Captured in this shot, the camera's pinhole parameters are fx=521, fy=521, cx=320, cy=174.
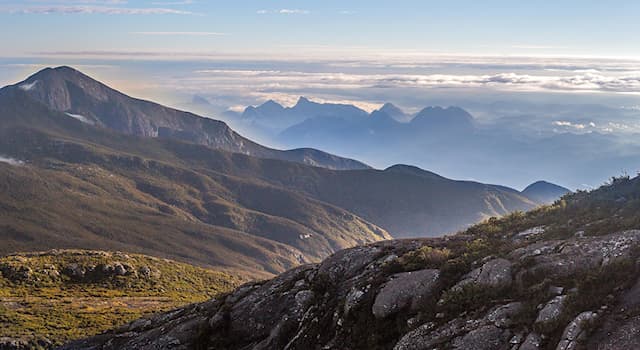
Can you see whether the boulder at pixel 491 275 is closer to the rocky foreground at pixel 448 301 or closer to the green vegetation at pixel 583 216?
the rocky foreground at pixel 448 301

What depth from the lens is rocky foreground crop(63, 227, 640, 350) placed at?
17.7m

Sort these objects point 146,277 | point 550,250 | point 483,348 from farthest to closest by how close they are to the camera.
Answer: point 146,277 → point 550,250 → point 483,348

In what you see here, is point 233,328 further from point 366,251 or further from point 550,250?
point 550,250

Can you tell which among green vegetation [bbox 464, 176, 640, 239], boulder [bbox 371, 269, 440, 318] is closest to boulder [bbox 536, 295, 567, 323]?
boulder [bbox 371, 269, 440, 318]

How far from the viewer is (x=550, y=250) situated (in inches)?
903

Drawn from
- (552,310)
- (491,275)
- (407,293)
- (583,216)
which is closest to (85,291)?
(407,293)

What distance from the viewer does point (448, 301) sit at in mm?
21078

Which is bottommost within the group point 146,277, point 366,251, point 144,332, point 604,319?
point 146,277

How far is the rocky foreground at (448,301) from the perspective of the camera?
17.7m

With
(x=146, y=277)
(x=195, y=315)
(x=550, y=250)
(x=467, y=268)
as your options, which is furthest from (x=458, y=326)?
(x=146, y=277)

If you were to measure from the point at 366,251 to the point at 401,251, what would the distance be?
7.04 ft

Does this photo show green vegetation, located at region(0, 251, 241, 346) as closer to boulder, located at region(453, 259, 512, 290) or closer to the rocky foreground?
the rocky foreground

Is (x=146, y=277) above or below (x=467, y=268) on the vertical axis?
below

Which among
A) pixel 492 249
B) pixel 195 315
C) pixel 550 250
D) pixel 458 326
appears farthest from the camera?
pixel 195 315
